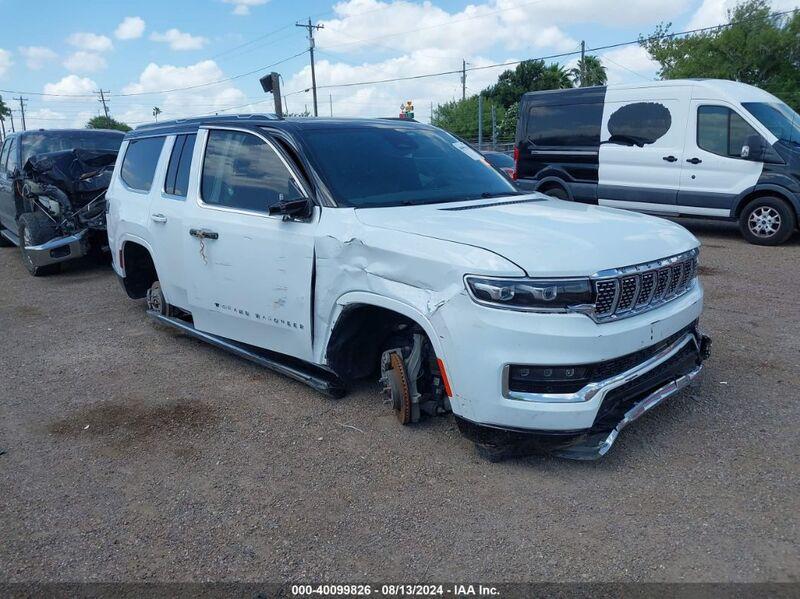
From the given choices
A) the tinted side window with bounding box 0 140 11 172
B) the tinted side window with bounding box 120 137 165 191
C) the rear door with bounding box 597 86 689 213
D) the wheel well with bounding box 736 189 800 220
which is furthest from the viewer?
the tinted side window with bounding box 0 140 11 172

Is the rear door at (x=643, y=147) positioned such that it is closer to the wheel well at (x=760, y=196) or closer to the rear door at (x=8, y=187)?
the wheel well at (x=760, y=196)

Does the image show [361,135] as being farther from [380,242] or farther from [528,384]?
[528,384]

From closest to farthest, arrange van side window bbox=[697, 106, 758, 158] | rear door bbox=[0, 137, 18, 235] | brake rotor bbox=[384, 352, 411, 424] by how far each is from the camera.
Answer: brake rotor bbox=[384, 352, 411, 424] < van side window bbox=[697, 106, 758, 158] < rear door bbox=[0, 137, 18, 235]

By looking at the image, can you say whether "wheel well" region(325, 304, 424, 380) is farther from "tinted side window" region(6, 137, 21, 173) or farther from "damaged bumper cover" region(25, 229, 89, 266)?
"tinted side window" region(6, 137, 21, 173)

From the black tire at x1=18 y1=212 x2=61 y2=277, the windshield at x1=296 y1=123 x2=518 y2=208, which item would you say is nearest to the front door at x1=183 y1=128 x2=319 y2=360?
the windshield at x1=296 y1=123 x2=518 y2=208

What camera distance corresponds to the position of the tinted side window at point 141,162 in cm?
558

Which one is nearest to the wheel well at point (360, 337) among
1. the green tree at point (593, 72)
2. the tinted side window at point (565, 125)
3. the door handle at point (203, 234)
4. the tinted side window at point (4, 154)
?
the door handle at point (203, 234)

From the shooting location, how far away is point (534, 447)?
3.25 meters

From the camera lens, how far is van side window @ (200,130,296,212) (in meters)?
4.20

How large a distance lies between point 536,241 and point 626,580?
153cm

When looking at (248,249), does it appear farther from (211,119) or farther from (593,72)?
(593,72)

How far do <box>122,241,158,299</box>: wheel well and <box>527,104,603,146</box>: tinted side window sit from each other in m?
7.52

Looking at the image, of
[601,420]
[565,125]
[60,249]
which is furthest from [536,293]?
[565,125]

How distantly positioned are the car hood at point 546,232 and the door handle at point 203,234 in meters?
1.27
